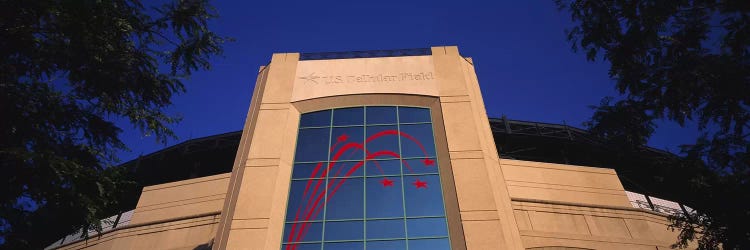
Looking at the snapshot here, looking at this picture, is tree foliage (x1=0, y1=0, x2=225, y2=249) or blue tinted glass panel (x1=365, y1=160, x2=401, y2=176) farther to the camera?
blue tinted glass panel (x1=365, y1=160, x2=401, y2=176)

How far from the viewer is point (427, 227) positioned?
48.8 ft

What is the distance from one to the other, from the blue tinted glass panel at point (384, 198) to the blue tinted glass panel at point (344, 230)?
1.92 ft

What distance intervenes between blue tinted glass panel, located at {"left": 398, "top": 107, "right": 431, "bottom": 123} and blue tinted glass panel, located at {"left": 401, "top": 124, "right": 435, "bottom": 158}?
296mm

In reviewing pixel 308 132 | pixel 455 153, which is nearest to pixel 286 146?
pixel 308 132

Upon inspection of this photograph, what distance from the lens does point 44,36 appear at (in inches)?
468

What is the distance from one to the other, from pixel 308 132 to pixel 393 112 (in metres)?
3.65

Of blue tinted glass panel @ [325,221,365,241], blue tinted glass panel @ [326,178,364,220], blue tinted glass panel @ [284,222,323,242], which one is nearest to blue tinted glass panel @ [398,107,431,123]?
blue tinted glass panel @ [326,178,364,220]

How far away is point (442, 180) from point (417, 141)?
2.18m

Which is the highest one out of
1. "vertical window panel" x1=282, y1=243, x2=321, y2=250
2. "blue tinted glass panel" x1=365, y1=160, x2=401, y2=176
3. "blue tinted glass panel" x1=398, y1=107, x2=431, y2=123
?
"blue tinted glass panel" x1=398, y1=107, x2=431, y2=123

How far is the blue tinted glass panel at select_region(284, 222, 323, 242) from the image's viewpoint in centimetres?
1484

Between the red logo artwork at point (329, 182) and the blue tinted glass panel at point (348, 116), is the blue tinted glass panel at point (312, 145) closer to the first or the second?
the red logo artwork at point (329, 182)

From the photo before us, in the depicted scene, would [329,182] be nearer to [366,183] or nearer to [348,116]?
[366,183]

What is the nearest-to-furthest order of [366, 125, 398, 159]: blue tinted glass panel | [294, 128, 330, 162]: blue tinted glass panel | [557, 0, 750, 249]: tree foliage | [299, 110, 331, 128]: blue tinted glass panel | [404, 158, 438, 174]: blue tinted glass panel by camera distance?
[557, 0, 750, 249]: tree foliage, [404, 158, 438, 174]: blue tinted glass panel, [366, 125, 398, 159]: blue tinted glass panel, [294, 128, 330, 162]: blue tinted glass panel, [299, 110, 331, 128]: blue tinted glass panel

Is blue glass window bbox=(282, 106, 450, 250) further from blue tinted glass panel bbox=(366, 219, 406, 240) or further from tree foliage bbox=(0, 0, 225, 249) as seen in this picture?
tree foliage bbox=(0, 0, 225, 249)
